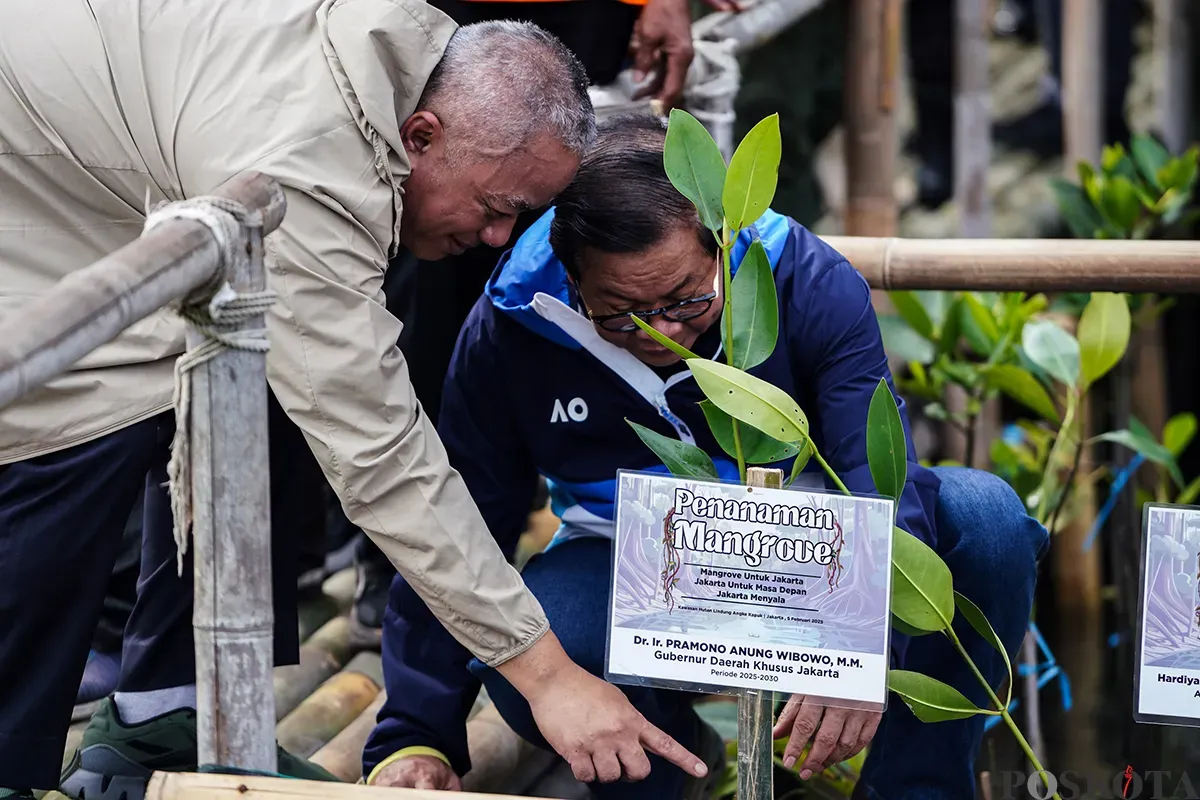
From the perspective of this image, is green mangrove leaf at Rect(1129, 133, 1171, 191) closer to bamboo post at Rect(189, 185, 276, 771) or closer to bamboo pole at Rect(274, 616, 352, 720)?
bamboo pole at Rect(274, 616, 352, 720)

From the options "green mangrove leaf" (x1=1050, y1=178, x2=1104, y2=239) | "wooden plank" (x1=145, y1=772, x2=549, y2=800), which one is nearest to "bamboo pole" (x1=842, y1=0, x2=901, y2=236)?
"green mangrove leaf" (x1=1050, y1=178, x2=1104, y2=239)

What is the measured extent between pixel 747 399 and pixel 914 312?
1.81 m

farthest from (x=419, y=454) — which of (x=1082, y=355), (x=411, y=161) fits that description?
(x=1082, y=355)

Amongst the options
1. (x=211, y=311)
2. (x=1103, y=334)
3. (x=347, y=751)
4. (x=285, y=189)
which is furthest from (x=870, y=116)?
(x=211, y=311)

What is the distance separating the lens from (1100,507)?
3.79m

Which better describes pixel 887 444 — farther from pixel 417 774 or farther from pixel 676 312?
pixel 417 774

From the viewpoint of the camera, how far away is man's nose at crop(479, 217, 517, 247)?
74.9 inches

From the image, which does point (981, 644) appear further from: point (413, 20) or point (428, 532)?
point (413, 20)

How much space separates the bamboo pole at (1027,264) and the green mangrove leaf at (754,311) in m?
0.91

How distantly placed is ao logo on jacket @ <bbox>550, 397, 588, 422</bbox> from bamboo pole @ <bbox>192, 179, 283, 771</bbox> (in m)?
0.77

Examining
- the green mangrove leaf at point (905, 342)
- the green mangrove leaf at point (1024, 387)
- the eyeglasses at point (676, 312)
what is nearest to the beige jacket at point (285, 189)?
the eyeglasses at point (676, 312)

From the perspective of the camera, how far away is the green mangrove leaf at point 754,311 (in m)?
1.61

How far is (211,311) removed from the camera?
52.7 inches

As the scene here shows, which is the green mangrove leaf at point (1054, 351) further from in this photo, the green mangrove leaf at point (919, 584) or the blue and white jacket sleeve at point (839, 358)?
the green mangrove leaf at point (919, 584)
